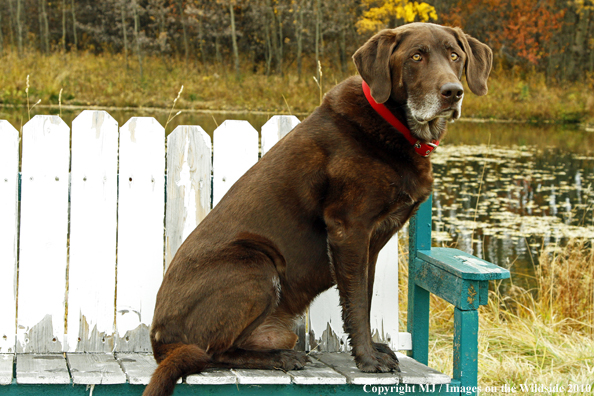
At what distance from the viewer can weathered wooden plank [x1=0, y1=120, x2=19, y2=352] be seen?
8.19 ft

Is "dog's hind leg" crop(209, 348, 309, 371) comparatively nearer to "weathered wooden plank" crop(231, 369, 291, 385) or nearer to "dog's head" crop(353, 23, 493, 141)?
"weathered wooden plank" crop(231, 369, 291, 385)

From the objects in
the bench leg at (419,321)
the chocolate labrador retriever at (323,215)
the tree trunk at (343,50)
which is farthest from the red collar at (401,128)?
the tree trunk at (343,50)

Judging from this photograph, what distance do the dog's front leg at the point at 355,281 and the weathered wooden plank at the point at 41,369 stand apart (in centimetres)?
95

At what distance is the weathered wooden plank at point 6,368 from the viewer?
2059 millimetres

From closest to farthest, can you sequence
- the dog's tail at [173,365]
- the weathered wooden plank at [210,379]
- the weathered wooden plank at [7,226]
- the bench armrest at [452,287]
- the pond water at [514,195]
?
1. the dog's tail at [173,365]
2. the weathered wooden plank at [210,379]
3. the bench armrest at [452,287]
4. the weathered wooden plank at [7,226]
5. the pond water at [514,195]

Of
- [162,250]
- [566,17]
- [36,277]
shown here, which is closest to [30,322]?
[36,277]

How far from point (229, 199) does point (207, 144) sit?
1.31 ft

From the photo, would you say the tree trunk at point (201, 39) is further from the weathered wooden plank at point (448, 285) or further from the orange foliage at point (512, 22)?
the weathered wooden plank at point (448, 285)

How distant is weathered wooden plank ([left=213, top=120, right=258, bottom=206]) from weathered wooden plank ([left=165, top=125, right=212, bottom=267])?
0.05m

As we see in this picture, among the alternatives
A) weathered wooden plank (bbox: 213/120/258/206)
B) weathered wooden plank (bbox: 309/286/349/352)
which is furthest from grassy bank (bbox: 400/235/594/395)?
weathered wooden plank (bbox: 213/120/258/206)

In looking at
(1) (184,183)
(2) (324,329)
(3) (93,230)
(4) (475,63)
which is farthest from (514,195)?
(3) (93,230)

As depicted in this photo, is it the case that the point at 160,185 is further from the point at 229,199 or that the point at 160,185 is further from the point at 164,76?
the point at 164,76

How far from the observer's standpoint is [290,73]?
22.6 metres

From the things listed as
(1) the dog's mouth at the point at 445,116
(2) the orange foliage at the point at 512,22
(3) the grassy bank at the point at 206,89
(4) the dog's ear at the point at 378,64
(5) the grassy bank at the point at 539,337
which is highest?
(2) the orange foliage at the point at 512,22
